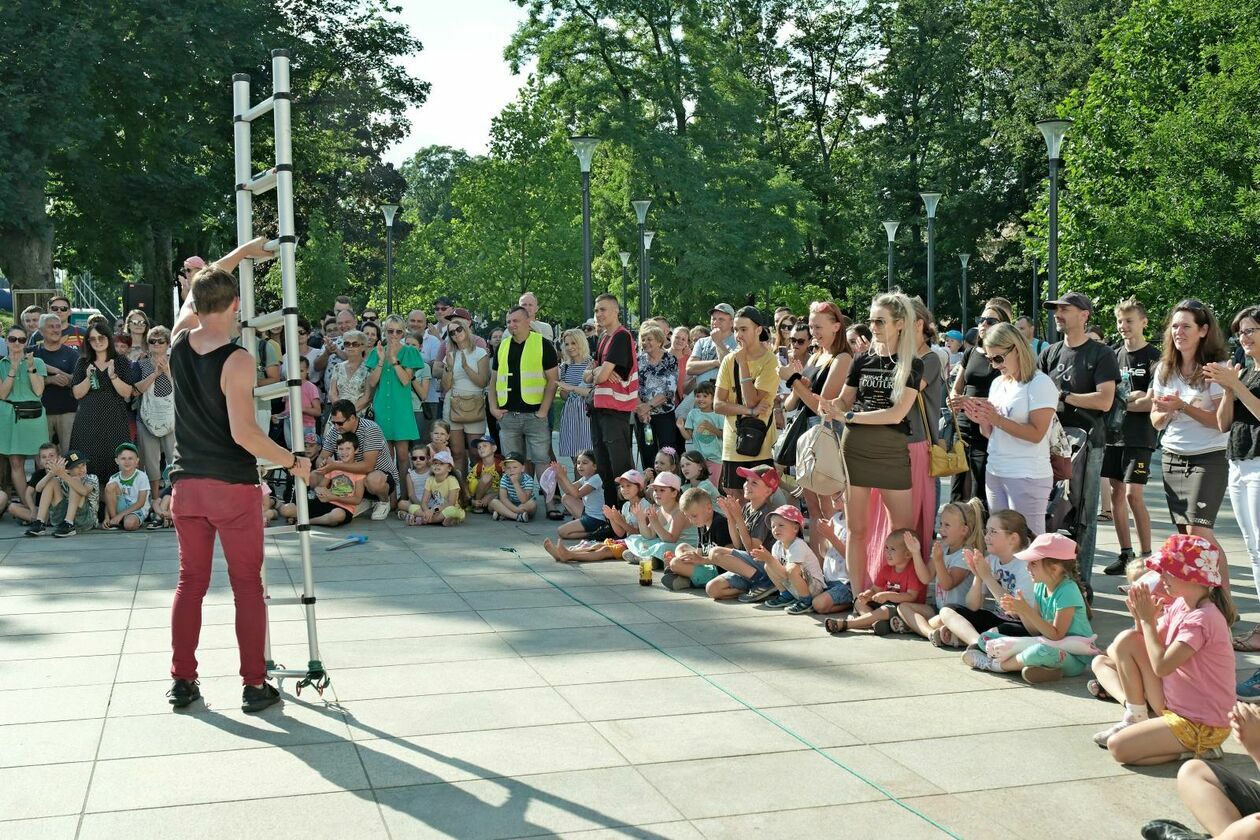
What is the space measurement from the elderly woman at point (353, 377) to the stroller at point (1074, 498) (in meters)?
7.19

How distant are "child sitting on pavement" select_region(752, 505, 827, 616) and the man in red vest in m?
3.03

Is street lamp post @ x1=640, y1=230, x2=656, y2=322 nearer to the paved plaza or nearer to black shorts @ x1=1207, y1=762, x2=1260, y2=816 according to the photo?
the paved plaza

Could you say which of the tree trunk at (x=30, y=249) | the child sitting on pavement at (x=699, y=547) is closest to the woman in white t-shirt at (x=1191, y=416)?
the child sitting on pavement at (x=699, y=547)

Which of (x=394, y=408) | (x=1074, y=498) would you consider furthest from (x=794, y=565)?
(x=394, y=408)

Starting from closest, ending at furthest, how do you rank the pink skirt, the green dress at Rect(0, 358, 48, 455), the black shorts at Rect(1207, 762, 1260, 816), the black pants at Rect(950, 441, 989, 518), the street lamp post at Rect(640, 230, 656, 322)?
the black shorts at Rect(1207, 762, 1260, 816) < the pink skirt < the black pants at Rect(950, 441, 989, 518) < the green dress at Rect(0, 358, 48, 455) < the street lamp post at Rect(640, 230, 656, 322)

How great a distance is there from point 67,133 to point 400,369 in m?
15.8

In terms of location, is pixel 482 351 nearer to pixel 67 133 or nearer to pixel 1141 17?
pixel 67 133

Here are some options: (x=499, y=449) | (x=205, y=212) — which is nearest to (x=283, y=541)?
(x=499, y=449)

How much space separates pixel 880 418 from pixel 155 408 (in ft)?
Answer: 25.3

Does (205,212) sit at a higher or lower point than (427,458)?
higher

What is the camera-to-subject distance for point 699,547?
891 cm

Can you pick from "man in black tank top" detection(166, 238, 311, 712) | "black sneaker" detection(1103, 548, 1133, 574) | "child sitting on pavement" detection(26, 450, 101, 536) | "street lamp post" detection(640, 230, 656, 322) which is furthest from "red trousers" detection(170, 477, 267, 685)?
"street lamp post" detection(640, 230, 656, 322)

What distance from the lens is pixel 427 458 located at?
12.3 m

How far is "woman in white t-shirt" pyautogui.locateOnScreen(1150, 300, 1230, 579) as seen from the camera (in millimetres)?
7211
